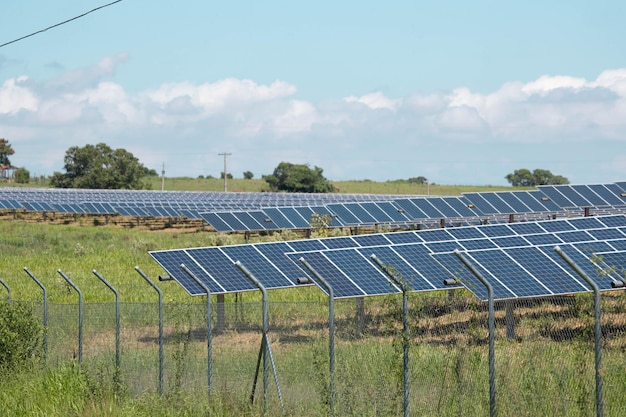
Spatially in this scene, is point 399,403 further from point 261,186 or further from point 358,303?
point 261,186

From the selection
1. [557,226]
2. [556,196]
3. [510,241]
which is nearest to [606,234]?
[510,241]

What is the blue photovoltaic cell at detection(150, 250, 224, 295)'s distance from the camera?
20.5m

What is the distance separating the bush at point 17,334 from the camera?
1675cm

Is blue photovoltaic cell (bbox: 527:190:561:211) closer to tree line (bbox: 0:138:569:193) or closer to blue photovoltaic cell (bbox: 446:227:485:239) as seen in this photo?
blue photovoltaic cell (bbox: 446:227:485:239)

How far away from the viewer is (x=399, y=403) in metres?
12.2

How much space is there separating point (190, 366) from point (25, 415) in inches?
126

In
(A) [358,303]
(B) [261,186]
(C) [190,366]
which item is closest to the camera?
(C) [190,366]

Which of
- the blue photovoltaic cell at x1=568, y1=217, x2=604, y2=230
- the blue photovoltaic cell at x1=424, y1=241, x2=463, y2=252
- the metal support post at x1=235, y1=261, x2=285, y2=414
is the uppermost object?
the blue photovoltaic cell at x1=568, y1=217, x2=604, y2=230

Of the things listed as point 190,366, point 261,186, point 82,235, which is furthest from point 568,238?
point 261,186

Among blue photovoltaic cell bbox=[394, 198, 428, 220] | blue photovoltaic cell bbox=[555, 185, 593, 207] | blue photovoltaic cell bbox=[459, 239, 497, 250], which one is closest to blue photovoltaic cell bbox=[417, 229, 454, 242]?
blue photovoltaic cell bbox=[459, 239, 497, 250]

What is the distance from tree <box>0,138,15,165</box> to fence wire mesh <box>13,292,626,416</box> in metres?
146

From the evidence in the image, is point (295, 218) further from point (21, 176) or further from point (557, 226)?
point (21, 176)

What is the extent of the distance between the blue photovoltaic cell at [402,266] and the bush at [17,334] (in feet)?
19.0

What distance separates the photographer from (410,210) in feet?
145
